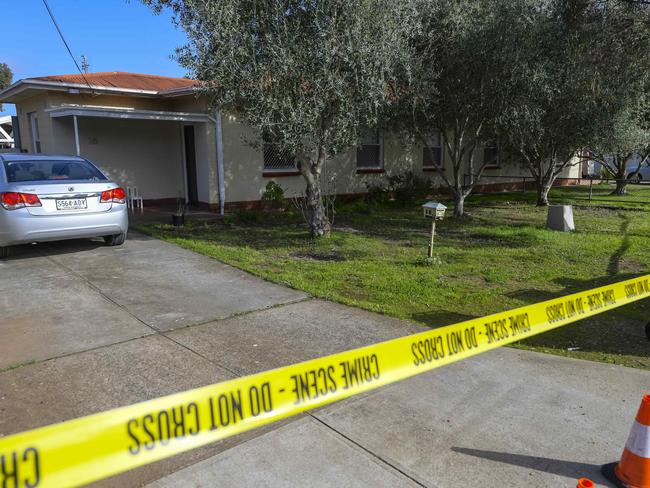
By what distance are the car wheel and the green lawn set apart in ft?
3.33

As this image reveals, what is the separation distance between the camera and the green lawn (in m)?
5.21

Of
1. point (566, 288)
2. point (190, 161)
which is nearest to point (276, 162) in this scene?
point (190, 161)

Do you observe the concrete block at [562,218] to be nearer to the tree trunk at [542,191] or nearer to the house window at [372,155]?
the tree trunk at [542,191]

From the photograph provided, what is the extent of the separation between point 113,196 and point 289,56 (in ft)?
11.2

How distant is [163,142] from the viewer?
14.2 m

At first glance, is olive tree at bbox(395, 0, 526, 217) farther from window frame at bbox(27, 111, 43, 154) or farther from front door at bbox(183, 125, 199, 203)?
window frame at bbox(27, 111, 43, 154)

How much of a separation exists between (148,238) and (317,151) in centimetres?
348

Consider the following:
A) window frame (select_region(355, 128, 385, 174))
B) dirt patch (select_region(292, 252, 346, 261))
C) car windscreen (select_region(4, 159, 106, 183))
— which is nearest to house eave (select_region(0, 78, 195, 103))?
car windscreen (select_region(4, 159, 106, 183))

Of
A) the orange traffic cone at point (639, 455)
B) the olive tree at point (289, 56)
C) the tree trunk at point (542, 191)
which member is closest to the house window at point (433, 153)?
the tree trunk at point (542, 191)

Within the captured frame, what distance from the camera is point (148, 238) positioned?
30.7ft

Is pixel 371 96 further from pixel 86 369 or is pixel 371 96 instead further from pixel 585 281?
pixel 86 369

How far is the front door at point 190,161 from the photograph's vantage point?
45.1 ft

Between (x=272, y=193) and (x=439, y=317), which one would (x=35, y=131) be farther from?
(x=439, y=317)

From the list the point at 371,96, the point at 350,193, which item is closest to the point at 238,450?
the point at 371,96
